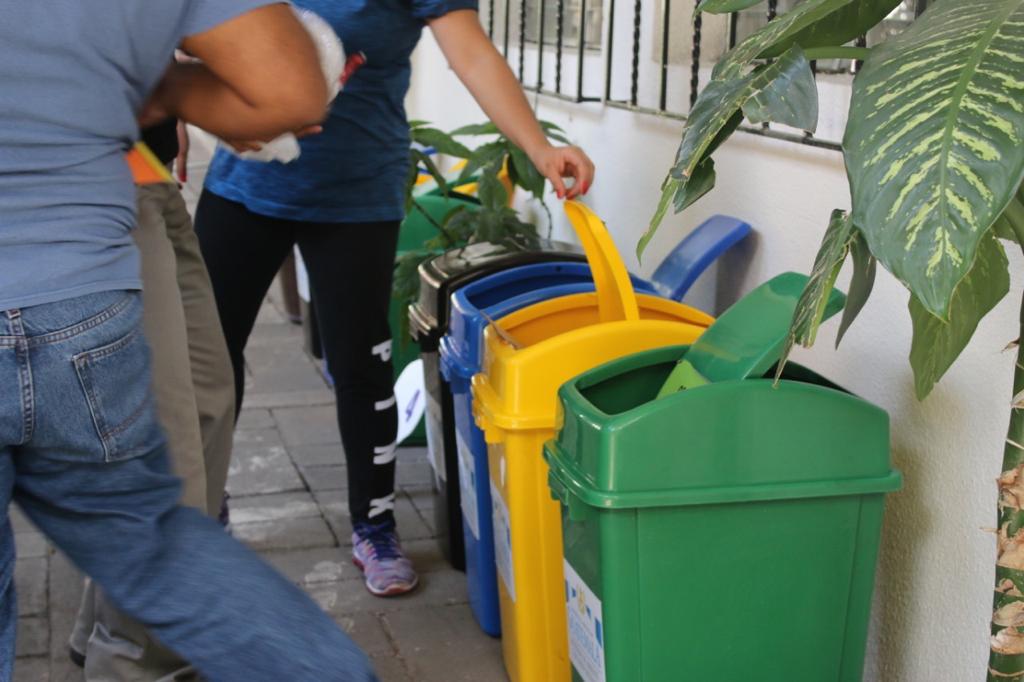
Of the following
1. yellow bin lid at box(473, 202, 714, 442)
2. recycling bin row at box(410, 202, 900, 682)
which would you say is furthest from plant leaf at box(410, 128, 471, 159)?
recycling bin row at box(410, 202, 900, 682)

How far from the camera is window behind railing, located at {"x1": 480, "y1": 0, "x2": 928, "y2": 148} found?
8.59 feet

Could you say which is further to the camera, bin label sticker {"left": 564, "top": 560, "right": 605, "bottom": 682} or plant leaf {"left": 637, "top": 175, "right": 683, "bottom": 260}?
bin label sticker {"left": 564, "top": 560, "right": 605, "bottom": 682}

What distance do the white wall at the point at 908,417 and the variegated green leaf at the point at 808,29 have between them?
1.91 feet

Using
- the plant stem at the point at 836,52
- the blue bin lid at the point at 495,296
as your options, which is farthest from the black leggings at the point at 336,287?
the plant stem at the point at 836,52

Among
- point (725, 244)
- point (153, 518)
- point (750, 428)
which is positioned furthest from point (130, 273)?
point (725, 244)

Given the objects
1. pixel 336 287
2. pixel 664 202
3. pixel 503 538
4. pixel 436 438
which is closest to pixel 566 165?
pixel 336 287

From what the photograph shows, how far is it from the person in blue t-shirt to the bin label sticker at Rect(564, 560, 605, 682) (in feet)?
3.06

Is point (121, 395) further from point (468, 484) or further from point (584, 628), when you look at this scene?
point (468, 484)

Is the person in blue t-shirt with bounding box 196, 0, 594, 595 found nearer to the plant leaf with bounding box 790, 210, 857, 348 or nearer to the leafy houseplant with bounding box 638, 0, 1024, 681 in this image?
the leafy houseplant with bounding box 638, 0, 1024, 681

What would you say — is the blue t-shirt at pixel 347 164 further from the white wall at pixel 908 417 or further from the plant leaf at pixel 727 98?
the plant leaf at pixel 727 98

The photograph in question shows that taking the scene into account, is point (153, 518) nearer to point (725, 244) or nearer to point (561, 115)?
point (725, 244)

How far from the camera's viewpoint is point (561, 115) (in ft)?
13.9

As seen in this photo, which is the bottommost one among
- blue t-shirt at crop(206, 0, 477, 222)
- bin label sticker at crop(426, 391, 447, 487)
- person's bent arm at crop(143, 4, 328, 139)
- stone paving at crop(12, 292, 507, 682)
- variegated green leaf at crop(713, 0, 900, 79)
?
stone paving at crop(12, 292, 507, 682)

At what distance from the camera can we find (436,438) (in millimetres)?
3166
